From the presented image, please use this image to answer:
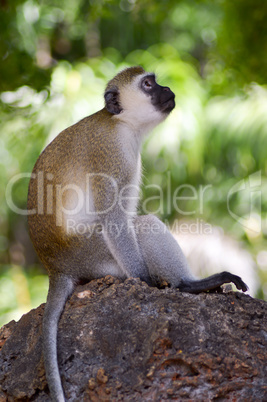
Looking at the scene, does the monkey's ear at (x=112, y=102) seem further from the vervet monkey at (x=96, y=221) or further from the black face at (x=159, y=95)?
the black face at (x=159, y=95)

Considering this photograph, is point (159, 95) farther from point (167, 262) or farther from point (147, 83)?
point (167, 262)

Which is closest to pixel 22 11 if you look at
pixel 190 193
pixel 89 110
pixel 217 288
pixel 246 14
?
pixel 89 110

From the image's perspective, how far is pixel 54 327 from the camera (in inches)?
124

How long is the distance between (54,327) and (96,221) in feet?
3.65

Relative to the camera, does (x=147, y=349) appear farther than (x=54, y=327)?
No

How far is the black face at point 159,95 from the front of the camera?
4578mm

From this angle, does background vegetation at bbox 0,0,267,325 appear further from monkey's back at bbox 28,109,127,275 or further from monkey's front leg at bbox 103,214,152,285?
monkey's front leg at bbox 103,214,152,285

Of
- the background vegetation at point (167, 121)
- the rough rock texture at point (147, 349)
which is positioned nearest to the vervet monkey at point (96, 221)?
the rough rock texture at point (147, 349)

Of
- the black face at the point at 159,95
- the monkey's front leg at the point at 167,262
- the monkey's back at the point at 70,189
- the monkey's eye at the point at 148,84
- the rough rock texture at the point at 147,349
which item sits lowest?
the rough rock texture at the point at 147,349

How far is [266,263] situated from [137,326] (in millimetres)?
5818

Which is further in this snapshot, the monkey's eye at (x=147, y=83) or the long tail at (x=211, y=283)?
the monkey's eye at (x=147, y=83)

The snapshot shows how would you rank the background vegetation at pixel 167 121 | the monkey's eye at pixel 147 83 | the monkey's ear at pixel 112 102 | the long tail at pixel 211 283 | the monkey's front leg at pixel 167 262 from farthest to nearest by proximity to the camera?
the background vegetation at pixel 167 121, the monkey's eye at pixel 147 83, the monkey's ear at pixel 112 102, the monkey's front leg at pixel 167 262, the long tail at pixel 211 283

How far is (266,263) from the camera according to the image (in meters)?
8.39

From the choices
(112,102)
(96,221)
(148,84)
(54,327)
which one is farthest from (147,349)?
(148,84)
